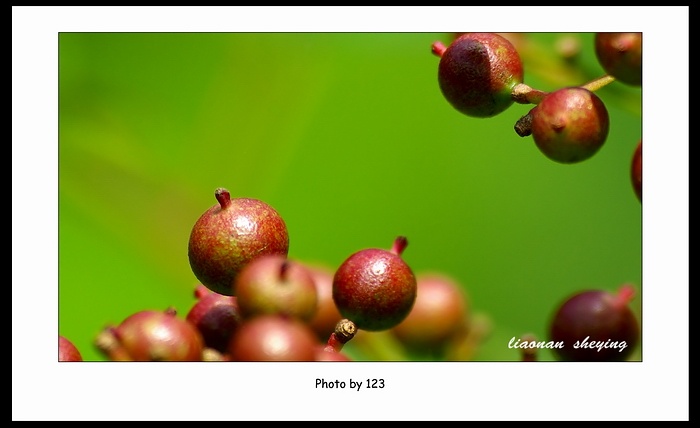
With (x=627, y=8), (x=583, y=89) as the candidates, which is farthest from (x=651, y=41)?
(x=583, y=89)

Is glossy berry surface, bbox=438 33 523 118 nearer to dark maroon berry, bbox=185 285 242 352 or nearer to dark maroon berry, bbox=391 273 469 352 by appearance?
dark maroon berry, bbox=185 285 242 352

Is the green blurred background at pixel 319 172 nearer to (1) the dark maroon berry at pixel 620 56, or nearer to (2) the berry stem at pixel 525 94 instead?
(1) the dark maroon berry at pixel 620 56

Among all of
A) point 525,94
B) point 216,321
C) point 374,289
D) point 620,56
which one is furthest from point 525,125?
point 216,321

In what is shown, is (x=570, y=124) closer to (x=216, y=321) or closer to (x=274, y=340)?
(x=274, y=340)

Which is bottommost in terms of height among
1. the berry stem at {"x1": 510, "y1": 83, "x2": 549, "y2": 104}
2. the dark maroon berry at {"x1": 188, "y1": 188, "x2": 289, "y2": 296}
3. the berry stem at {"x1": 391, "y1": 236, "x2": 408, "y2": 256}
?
the dark maroon berry at {"x1": 188, "y1": 188, "x2": 289, "y2": 296}

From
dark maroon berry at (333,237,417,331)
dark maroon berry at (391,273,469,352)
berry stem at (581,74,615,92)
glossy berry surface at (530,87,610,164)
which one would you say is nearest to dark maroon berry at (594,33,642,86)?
berry stem at (581,74,615,92)

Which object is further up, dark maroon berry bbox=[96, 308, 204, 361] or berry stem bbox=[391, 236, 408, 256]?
berry stem bbox=[391, 236, 408, 256]

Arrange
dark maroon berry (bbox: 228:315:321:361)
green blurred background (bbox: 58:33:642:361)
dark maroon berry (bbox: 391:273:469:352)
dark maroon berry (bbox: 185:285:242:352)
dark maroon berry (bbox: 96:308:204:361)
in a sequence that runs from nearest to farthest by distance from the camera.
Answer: dark maroon berry (bbox: 228:315:321:361)
dark maroon berry (bbox: 96:308:204:361)
dark maroon berry (bbox: 185:285:242:352)
dark maroon berry (bbox: 391:273:469:352)
green blurred background (bbox: 58:33:642:361)
